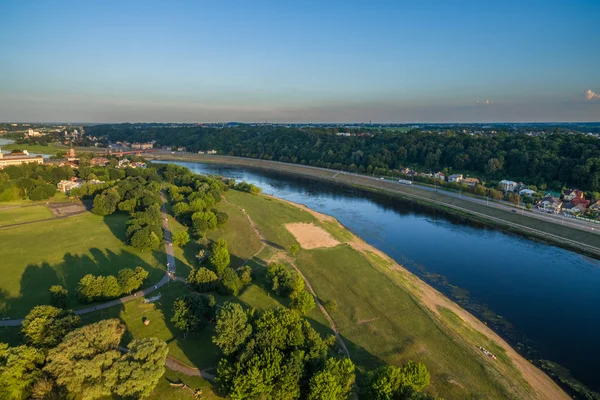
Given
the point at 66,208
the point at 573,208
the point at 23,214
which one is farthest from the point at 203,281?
the point at 573,208

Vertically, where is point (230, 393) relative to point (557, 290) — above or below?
above

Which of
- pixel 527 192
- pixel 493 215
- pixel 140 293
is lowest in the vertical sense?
pixel 493 215

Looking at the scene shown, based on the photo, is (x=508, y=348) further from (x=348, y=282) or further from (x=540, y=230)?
(x=540, y=230)

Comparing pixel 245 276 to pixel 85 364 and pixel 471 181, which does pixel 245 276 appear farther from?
pixel 471 181

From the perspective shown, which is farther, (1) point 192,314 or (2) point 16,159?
(2) point 16,159

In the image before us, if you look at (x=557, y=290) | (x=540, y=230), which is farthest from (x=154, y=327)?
(x=540, y=230)

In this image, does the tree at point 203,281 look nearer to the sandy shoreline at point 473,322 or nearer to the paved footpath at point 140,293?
the paved footpath at point 140,293
